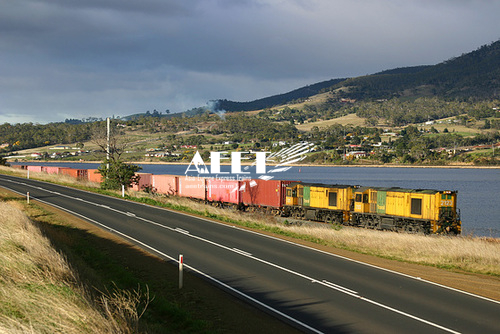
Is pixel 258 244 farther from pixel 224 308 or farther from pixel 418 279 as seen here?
pixel 224 308

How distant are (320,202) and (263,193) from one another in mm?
6092

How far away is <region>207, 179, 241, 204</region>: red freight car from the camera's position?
46875 millimetres

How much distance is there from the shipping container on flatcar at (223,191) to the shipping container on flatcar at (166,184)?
5874 millimetres

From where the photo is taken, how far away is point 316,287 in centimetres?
1673

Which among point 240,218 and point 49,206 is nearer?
point 240,218

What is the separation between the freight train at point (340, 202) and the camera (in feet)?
119

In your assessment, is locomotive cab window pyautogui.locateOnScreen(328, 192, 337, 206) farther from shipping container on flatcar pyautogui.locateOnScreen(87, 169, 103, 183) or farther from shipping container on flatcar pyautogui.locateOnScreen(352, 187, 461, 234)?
shipping container on flatcar pyautogui.locateOnScreen(87, 169, 103, 183)

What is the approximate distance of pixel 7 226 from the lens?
19.2 m

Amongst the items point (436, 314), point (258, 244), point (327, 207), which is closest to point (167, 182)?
point (327, 207)

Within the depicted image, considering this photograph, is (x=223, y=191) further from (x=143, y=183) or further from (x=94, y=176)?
(x=94, y=176)

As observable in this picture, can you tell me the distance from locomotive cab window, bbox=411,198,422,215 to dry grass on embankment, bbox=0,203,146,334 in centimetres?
2918

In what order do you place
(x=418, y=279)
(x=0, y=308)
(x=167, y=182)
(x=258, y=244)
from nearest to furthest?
(x=0, y=308) → (x=418, y=279) → (x=258, y=244) → (x=167, y=182)

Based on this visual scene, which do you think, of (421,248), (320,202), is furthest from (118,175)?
(421,248)

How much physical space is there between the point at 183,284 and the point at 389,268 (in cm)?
891
